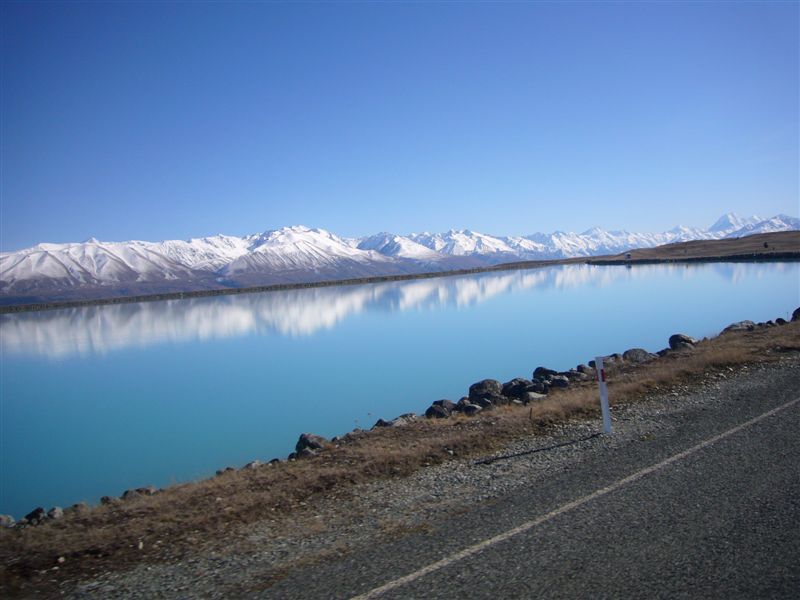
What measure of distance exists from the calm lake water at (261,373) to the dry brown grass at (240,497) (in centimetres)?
512

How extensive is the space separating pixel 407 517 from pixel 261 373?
78.2 ft

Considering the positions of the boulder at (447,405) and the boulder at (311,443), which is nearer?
the boulder at (311,443)

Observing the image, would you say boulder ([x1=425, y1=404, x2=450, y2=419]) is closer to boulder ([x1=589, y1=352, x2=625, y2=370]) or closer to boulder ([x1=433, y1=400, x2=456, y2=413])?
boulder ([x1=433, y1=400, x2=456, y2=413])

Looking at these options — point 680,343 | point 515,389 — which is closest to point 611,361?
point 680,343

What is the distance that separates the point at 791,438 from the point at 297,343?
34.6 meters

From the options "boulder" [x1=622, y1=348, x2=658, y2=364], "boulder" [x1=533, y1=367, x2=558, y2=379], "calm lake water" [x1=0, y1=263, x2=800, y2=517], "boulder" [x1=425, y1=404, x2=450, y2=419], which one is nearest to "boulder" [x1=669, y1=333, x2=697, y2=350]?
"boulder" [x1=622, y1=348, x2=658, y2=364]

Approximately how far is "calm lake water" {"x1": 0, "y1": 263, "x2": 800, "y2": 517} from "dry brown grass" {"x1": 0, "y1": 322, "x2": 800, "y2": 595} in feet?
16.8

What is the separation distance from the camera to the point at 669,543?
515cm

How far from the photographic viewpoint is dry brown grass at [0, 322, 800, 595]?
19.6 ft

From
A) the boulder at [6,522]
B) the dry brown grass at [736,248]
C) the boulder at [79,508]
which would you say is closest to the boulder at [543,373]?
the boulder at [79,508]

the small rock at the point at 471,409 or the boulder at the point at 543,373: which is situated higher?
the small rock at the point at 471,409

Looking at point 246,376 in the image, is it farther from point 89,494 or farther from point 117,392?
point 89,494

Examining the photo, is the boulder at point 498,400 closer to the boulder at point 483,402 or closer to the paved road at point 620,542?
the boulder at point 483,402

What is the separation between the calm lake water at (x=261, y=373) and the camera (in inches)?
651
